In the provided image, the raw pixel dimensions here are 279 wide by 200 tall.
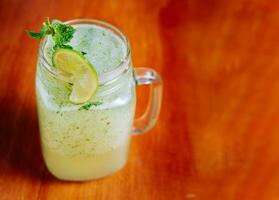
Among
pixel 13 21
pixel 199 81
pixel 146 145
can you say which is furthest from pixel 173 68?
pixel 13 21

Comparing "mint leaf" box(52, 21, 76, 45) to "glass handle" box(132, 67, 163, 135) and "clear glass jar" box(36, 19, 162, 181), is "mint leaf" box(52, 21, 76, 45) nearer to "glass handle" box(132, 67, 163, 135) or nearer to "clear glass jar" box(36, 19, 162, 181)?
"clear glass jar" box(36, 19, 162, 181)

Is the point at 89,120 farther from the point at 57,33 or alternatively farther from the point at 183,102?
the point at 183,102

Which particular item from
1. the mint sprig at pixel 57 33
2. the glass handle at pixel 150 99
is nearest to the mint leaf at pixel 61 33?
the mint sprig at pixel 57 33

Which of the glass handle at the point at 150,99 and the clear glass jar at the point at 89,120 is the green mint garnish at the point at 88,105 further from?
the glass handle at the point at 150,99

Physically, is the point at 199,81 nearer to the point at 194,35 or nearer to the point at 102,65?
Result: the point at 194,35

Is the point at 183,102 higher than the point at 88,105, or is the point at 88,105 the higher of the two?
the point at 88,105

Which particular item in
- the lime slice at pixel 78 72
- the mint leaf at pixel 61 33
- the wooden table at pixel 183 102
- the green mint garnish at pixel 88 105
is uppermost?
the mint leaf at pixel 61 33

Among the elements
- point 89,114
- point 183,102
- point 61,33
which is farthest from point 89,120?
point 183,102
